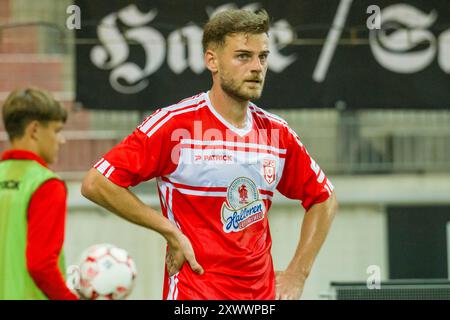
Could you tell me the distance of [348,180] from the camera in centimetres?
827

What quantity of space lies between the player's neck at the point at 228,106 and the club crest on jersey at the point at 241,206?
0.84ft

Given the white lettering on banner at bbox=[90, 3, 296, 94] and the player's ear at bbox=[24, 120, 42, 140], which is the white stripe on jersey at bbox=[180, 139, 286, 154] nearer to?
the player's ear at bbox=[24, 120, 42, 140]

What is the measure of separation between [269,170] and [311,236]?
364 millimetres

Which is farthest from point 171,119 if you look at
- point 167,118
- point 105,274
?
point 105,274

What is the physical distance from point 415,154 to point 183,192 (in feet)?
16.1

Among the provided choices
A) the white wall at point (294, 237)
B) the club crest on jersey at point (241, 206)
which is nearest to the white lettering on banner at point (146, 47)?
the white wall at point (294, 237)

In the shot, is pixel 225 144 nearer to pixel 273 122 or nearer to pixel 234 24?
pixel 273 122

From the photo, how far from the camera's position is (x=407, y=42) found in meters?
7.89

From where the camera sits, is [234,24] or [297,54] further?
[297,54]

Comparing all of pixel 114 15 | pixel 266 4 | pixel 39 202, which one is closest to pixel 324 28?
pixel 266 4

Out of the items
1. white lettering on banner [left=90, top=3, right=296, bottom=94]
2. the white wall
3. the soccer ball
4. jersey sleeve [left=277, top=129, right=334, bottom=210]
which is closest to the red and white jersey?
jersey sleeve [left=277, top=129, right=334, bottom=210]

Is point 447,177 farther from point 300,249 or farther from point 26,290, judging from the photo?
point 26,290

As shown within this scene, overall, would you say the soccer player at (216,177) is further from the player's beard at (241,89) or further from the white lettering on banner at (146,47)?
the white lettering on banner at (146,47)

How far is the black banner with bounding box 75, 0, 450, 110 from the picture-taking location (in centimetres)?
775
